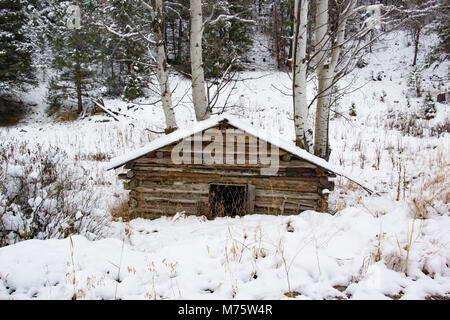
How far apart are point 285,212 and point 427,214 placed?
2.67 meters

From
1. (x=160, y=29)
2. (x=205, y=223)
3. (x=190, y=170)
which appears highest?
(x=160, y=29)

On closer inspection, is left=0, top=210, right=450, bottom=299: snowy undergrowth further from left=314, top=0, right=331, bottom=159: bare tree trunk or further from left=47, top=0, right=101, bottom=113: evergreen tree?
left=47, top=0, right=101, bottom=113: evergreen tree

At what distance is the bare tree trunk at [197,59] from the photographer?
6.57m

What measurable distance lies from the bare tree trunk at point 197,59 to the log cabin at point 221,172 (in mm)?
1543

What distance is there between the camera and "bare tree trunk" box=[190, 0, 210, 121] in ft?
21.5

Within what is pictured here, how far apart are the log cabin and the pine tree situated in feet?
62.7

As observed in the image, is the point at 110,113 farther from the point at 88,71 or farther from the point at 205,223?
the point at 205,223

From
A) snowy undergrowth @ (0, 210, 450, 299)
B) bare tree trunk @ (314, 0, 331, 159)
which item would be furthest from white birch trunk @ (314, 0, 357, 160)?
snowy undergrowth @ (0, 210, 450, 299)

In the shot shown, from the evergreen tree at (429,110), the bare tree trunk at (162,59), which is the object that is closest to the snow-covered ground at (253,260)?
the bare tree trunk at (162,59)

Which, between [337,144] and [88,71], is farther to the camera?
[88,71]

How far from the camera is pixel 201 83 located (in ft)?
22.5

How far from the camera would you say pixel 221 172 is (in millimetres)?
5652

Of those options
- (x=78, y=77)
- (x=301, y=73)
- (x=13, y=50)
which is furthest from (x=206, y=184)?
(x=13, y=50)
